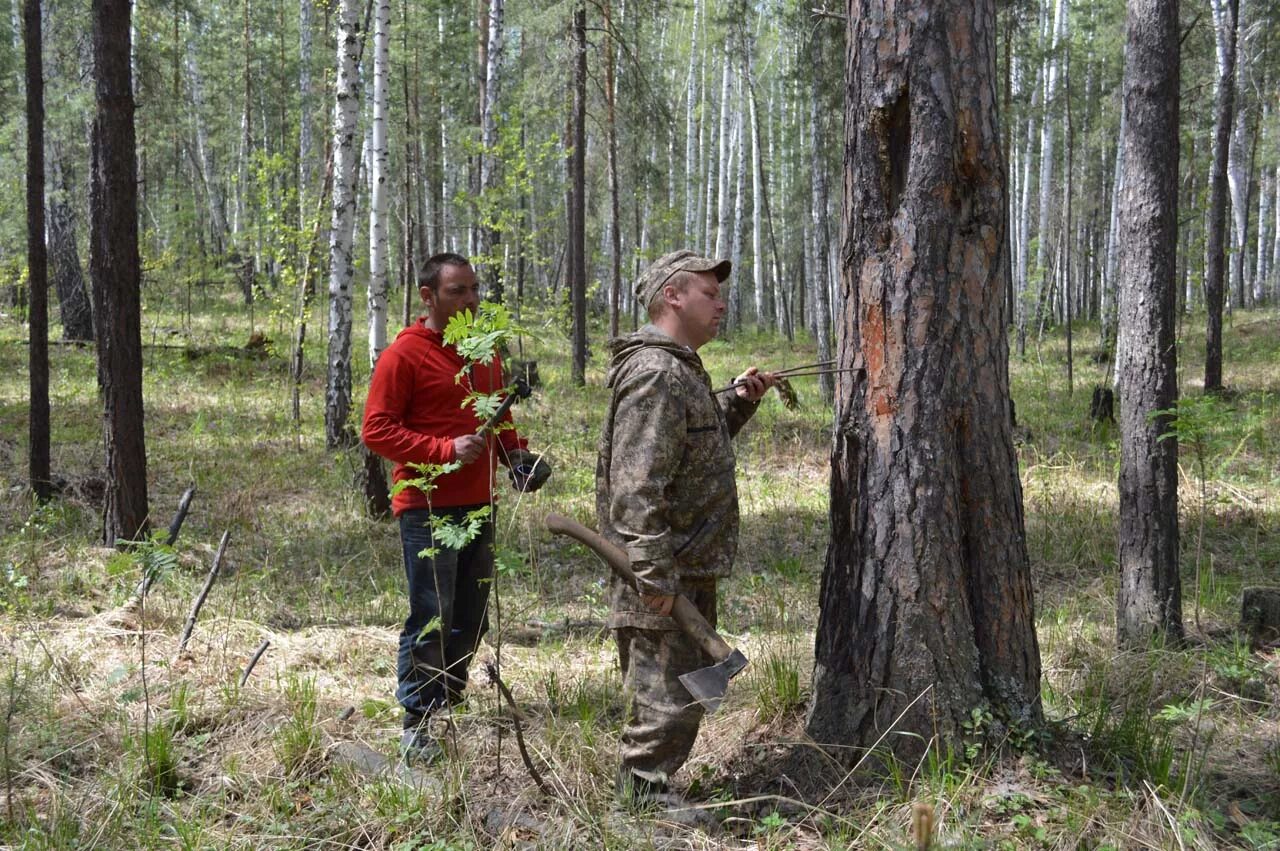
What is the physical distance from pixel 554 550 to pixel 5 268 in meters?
16.6

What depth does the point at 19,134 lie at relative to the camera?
728 inches

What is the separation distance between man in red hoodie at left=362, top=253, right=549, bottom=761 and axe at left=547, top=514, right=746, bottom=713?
2.02 feet

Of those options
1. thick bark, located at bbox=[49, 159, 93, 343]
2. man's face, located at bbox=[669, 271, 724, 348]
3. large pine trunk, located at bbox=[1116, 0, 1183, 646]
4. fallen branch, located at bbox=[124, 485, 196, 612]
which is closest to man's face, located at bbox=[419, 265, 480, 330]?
man's face, located at bbox=[669, 271, 724, 348]

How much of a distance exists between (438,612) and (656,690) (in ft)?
3.42

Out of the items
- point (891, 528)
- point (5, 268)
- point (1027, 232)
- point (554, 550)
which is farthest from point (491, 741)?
point (1027, 232)

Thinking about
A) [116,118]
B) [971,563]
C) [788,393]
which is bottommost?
[971,563]

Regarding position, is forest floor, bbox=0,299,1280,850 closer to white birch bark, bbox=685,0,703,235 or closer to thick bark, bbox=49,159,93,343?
thick bark, bbox=49,159,93,343

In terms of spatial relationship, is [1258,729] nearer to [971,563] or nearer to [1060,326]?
[971,563]

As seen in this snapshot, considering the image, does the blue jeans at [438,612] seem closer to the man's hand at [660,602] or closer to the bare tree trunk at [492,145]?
the man's hand at [660,602]

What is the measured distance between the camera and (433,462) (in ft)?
11.7

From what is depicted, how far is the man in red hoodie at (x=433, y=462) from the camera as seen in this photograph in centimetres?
364

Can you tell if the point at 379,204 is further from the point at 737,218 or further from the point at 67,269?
the point at 737,218

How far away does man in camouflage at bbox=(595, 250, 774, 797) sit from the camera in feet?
9.64

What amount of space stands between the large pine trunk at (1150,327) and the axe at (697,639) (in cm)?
309
